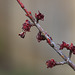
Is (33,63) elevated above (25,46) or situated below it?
below

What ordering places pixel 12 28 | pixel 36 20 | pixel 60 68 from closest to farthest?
1. pixel 36 20
2. pixel 60 68
3. pixel 12 28

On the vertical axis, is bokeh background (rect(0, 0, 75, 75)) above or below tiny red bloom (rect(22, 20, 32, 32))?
above

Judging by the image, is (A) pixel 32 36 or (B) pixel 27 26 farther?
(A) pixel 32 36

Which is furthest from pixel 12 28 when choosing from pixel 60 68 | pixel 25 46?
pixel 60 68

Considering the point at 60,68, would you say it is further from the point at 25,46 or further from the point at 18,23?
the point at 18,23

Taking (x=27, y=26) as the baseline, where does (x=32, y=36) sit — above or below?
above

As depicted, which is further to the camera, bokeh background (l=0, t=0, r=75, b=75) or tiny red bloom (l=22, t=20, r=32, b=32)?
bokeh background (l=0, t=0, r=75, b=75)

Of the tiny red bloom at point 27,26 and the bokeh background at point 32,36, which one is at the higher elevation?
the bokeh background at point 32,36

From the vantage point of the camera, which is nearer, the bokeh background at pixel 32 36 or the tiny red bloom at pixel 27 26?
the tiny red bloom at pixel 27 26
